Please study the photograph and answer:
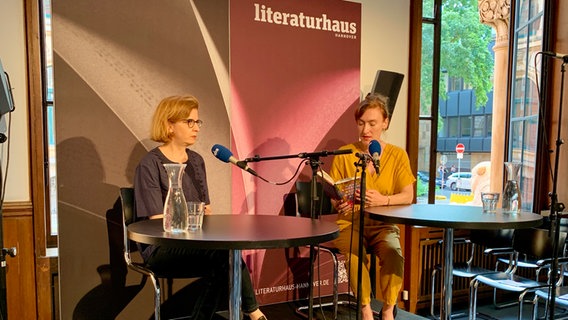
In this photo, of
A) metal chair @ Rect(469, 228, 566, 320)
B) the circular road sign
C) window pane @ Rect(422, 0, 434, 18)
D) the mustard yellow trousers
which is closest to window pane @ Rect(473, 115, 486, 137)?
the circular road sign

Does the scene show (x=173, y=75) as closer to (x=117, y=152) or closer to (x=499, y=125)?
(x=117, y=152)

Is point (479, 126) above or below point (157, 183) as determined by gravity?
above

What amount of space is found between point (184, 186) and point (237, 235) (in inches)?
33.7

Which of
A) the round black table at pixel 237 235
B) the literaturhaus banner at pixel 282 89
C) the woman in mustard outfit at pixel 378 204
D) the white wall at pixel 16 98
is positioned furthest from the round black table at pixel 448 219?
the white wall at pixel 16 98

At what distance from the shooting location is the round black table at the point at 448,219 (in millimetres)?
1908

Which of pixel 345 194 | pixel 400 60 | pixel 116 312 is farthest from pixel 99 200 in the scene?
pixel 400 60

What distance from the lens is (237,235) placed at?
1.56 meters

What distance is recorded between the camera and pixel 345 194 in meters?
2.42

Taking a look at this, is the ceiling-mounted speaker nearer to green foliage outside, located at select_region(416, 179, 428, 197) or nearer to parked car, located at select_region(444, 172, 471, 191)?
green foliage outside, located at select_region(416, 179, 428, 197)

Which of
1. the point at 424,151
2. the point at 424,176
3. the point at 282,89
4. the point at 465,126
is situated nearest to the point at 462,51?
the point at 465,126

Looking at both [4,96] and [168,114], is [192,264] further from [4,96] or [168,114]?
[4,96]

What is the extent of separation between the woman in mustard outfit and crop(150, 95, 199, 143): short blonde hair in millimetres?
890

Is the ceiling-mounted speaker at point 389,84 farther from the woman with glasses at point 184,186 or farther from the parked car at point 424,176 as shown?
the woman with glasses at point 184,186

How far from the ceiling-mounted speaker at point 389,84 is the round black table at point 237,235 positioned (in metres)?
1.53
